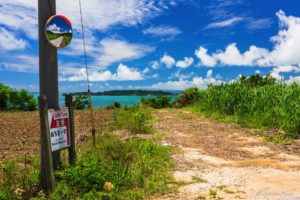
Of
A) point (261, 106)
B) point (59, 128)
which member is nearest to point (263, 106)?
point (261, 106)

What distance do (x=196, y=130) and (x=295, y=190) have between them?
8.52m

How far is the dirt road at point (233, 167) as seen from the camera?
6.55 meters

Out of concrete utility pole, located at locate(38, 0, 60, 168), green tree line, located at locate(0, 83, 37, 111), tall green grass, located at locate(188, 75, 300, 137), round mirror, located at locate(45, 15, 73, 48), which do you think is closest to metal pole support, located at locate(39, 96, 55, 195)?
concrete utility pole, located at locate(38, 0, 60, 168)

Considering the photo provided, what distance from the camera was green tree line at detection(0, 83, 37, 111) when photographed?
36.2 m

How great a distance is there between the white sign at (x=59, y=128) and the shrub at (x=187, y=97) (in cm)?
2643

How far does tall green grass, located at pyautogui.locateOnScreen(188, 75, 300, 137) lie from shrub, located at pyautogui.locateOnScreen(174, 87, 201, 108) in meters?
10.4

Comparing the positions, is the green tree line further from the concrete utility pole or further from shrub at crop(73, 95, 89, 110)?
the concrete utility pole

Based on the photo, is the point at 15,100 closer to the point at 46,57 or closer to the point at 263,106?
the point at 263,106

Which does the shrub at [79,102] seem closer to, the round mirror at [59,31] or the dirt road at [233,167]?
the dirt road at [233,167]

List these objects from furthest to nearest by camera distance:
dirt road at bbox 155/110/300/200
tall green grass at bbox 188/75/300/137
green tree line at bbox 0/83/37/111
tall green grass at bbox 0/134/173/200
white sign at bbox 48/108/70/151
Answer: green tree line at bbox 0/83/37/111 → tall green grass at bbox 188/75/300/137 → dirt road at bbox 155/110/300/200 → white sign at bbox 48/108/70/151 → tall green grass at bbox 0/134/173/200

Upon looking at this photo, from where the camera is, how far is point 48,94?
6.55 metres

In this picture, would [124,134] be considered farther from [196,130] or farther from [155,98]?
[155,98]

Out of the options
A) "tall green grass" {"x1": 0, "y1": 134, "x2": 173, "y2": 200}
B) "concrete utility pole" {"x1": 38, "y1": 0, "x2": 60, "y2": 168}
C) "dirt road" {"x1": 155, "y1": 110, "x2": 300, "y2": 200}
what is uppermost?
"concrete utility pole" {"x1": 38, "y1": 0, "x2": 60, "y2": 168}

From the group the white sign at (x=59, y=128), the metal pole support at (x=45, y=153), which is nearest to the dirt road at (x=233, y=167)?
the metal pole support at (x=45, y=153)
